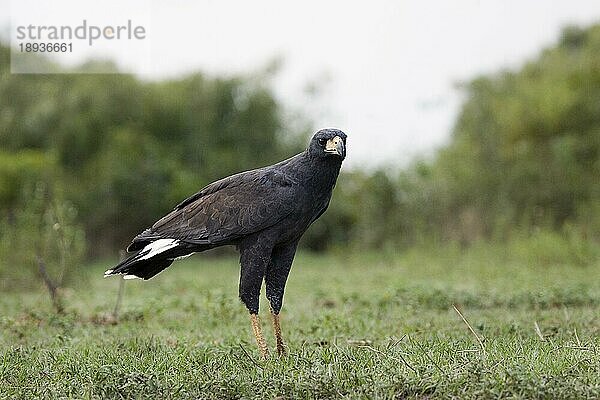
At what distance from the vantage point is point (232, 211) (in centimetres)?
485

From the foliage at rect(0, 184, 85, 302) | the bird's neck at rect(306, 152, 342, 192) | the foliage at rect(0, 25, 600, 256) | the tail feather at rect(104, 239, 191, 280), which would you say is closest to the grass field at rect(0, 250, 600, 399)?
the foliage at rect(0, 184, 85, 302)

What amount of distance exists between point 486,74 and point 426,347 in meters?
13.1

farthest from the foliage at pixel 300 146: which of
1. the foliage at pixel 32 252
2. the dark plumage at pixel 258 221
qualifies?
the dark plumage at pixel 258 221

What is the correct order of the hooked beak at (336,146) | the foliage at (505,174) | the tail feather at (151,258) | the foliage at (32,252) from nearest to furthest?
1. the hooked beak at (336,146)
2. the tail feather at (151,258)
3. the foliage at (32,252)
4. the foliage at (505,174)

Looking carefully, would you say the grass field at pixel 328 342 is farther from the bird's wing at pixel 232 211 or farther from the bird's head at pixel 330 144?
the bird's head at pixel 330 144

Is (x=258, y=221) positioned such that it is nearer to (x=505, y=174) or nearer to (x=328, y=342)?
(x=328, y=342)

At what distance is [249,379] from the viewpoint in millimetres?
3947

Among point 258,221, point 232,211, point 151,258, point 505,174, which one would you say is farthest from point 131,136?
point 258,221

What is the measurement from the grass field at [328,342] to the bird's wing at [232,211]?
709 millimetres

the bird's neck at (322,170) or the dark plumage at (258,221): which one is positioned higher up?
the bird's neck at (322,170)

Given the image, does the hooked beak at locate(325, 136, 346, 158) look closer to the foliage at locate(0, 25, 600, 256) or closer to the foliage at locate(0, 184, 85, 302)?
the foliage at locate(0, 184, 85, 302)

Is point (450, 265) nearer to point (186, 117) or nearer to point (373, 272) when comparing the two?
point (373, 272)

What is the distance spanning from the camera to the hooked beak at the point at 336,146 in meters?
4.63

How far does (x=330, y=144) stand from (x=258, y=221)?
62 cm
